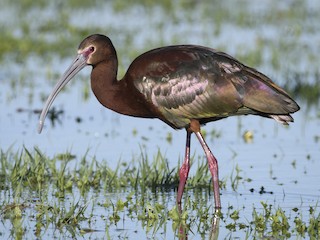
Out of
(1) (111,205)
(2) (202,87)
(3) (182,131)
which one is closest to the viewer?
(1) (111,205)

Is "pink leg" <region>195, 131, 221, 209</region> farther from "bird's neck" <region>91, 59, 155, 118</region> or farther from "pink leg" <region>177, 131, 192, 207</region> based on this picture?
"bird's neck" <region>91, 59, 155, 118</region>

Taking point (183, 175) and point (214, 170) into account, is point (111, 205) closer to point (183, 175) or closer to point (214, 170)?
point (183, 175)

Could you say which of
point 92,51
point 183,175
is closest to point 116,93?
point 92,51

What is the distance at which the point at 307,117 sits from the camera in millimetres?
12461

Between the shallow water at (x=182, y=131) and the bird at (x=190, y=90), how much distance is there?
2.39 ft

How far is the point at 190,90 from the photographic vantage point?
8.82 metres

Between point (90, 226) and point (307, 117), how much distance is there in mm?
5113

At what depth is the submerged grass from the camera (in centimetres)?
782

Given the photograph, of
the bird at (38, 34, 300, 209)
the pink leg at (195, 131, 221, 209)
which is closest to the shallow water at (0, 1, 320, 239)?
the pink leg at (195, 131, 221, 209)

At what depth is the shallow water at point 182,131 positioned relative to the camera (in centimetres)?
962

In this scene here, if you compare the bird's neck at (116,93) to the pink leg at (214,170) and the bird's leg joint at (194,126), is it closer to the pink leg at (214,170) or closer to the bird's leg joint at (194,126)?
the bird's leg joint at (194,126)

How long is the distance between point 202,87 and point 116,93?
2.34ft

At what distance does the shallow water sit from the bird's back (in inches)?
30.4

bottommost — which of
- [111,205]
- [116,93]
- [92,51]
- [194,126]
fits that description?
[111,205]
